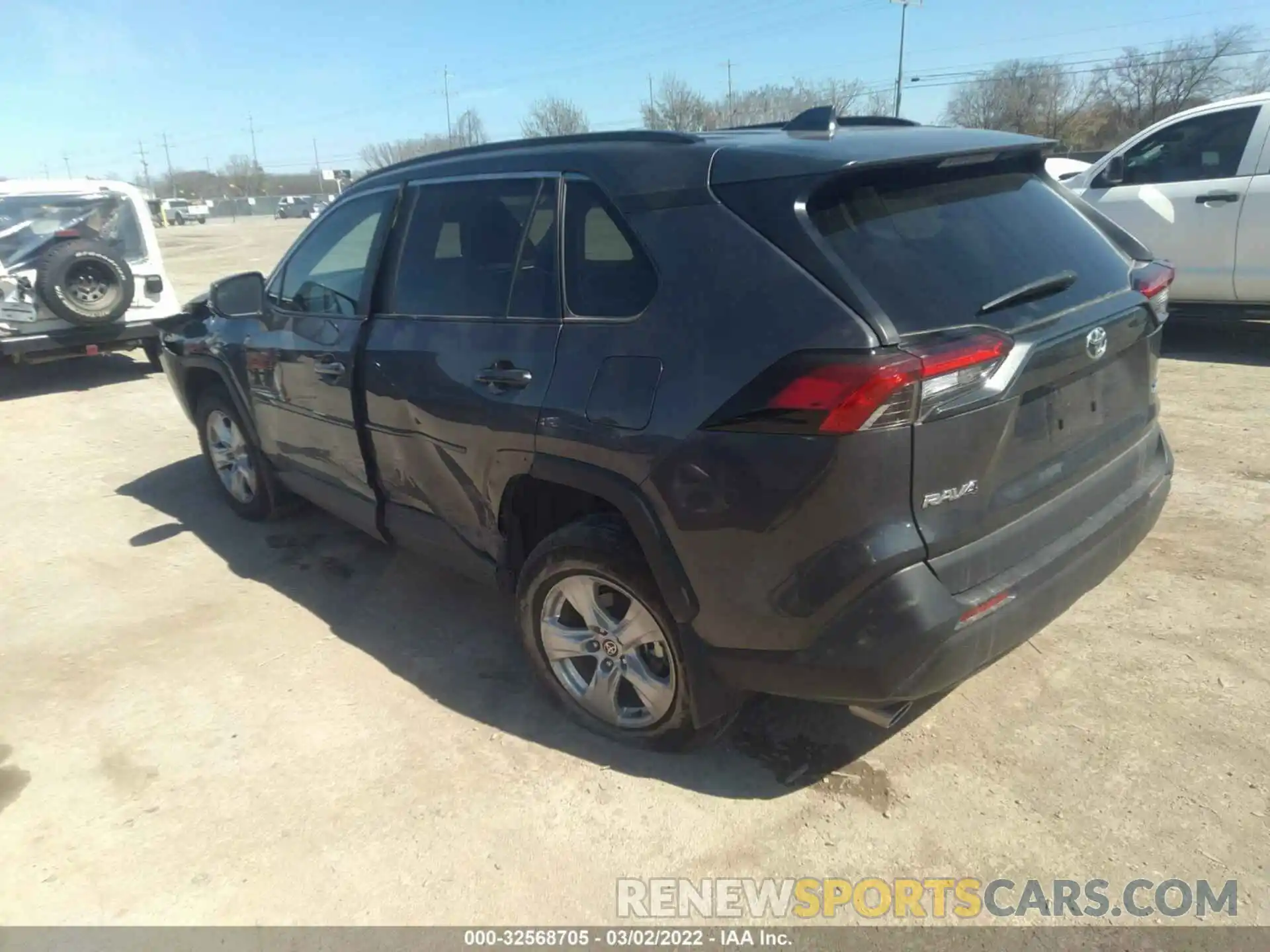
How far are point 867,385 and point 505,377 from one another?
4.22ft

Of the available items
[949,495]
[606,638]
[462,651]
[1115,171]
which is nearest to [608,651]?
[606,638]

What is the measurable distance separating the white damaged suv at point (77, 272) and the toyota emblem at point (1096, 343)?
7.80 metres

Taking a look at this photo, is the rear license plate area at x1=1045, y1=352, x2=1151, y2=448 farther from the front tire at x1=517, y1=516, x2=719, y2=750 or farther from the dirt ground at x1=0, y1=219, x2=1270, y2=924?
the front tire at x1=517, y1=516, x2=719, y2=750

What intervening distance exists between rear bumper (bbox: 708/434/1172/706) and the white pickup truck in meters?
4.84

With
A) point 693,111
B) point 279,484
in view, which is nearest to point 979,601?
point 279,484

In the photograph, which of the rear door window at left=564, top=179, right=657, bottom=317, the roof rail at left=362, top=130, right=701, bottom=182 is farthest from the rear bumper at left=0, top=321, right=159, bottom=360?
the rear door window at left=564, top=179, right=657, bottom=317

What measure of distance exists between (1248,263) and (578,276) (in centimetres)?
621

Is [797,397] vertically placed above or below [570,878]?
above

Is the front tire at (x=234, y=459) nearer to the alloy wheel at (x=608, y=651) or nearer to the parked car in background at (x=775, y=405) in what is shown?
the parked car in background at (x=775, y=405)

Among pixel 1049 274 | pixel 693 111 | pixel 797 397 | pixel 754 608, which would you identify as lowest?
pixel 754 608

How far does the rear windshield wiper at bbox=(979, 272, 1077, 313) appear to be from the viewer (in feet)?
7.70

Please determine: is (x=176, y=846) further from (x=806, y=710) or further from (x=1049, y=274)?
(x=1049, y=274)

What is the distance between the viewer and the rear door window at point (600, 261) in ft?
8.57

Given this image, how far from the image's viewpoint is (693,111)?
200ft
